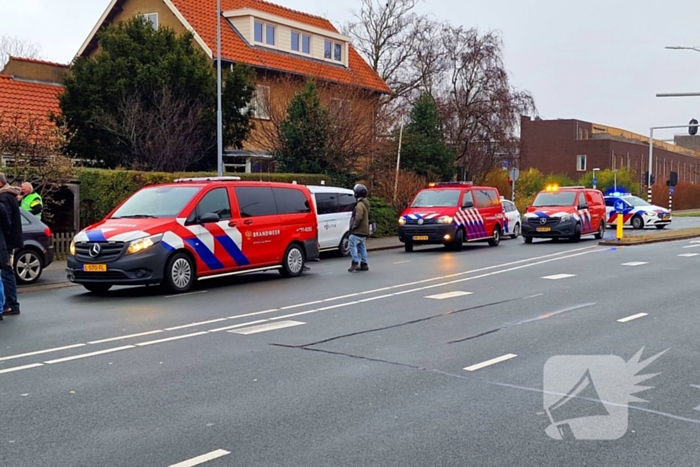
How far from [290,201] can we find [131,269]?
424 centimetres

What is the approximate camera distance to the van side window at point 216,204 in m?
14.1

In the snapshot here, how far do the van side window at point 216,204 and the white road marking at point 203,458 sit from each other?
912cm

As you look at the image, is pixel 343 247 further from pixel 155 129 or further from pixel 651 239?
pixel 651 239

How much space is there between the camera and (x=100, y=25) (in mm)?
37000

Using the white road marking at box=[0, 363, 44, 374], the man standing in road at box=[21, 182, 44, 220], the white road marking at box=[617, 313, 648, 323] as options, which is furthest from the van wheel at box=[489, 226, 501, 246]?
the white road marking at box=[0, 363, 44, 374]

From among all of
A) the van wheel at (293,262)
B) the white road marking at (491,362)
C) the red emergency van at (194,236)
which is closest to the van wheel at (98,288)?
the red emergency van at (194,236)

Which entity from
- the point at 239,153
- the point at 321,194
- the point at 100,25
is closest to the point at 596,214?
the point at 321,194

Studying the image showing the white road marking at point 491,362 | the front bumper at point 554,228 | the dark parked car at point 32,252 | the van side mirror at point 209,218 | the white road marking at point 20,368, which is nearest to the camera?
the white road marking at point 20,368

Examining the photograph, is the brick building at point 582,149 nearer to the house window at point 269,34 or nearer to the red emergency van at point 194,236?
the house window at point 269,34

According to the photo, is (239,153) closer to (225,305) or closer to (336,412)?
(225,305)

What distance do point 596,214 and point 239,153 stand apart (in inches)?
537

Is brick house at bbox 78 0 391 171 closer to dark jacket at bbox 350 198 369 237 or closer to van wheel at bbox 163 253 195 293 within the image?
dark jacket at bbox 350 198 369 237

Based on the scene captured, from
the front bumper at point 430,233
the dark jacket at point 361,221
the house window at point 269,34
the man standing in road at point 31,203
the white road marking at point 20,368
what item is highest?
the house window at point 269,34

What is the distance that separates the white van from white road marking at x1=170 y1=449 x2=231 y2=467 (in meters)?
15.8
